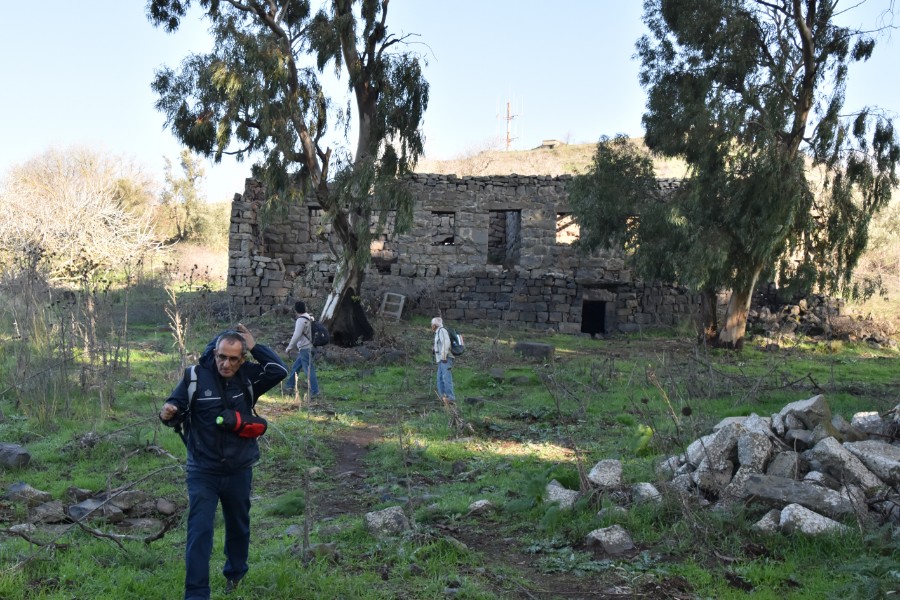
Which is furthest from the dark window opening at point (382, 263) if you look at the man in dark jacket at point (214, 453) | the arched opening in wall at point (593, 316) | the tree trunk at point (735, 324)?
the man in dark jacket at point (214, 453)

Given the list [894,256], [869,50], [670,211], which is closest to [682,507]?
[670,211]

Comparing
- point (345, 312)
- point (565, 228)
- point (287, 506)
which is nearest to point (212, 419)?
point (287, 506)

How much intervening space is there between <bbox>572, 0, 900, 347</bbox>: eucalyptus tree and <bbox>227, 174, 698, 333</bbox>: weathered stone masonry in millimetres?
5327

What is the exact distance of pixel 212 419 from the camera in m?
5.10

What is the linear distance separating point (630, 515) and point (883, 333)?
19128 millimetres

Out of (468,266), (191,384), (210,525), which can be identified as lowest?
(210,525)

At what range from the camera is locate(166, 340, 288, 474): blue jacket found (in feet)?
16.6

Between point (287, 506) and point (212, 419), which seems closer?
point (212, 419)

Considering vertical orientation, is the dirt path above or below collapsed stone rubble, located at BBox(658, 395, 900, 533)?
below

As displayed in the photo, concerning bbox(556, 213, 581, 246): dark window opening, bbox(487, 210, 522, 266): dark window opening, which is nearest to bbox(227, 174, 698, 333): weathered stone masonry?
bbox(487, 210, 522, 266): dark window opening

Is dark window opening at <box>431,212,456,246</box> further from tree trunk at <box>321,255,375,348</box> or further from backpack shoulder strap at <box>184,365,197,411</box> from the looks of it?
backpack shoulder strap at <box>184,365,197,411</box>

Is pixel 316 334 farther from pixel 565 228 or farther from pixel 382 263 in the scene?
pixel 565 228

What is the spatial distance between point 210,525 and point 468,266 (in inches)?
786

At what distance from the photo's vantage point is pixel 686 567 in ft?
19.3
